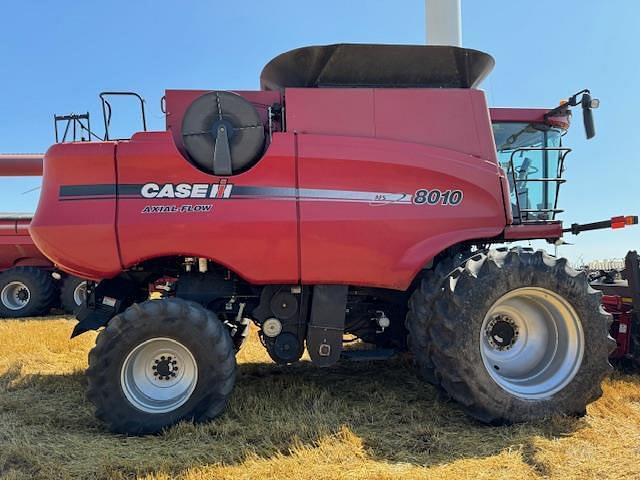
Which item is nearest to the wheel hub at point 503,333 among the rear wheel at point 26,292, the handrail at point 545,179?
the handrail at point 545,179

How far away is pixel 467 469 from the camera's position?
118 inches

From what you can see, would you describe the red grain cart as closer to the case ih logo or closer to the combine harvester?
the combine harvester

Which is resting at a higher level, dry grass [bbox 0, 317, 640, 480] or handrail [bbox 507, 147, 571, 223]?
handrail [bbox 507, 147, 571, 223]

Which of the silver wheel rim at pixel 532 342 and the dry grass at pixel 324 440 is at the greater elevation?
the silver wheel rim at pixel 532 342

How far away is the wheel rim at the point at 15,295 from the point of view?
35.9 ft

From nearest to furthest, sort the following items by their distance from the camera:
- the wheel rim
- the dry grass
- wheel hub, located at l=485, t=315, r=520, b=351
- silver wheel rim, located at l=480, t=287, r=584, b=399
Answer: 1. the dry grass
2. silver wheel rim, located at l=480, t=287, r=584, b=399
3. wheel hub, located at l=485, t=315, r=520, b=351
4. the wheel rim

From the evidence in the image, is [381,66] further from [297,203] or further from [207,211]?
[207,211]

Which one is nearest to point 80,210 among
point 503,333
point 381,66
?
point 381,66

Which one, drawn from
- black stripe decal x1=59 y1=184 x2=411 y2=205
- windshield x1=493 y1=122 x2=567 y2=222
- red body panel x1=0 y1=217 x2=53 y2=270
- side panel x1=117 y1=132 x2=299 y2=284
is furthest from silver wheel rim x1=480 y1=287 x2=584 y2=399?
red body panel x1=0 y1=217 x2=53 y2=270

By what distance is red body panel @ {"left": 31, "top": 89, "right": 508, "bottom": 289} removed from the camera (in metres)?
3.85

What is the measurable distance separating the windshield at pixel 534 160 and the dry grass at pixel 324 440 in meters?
1.77

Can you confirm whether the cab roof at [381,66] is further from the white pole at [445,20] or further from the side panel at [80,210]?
the white pole at [445,20]

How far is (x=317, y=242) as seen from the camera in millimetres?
3924

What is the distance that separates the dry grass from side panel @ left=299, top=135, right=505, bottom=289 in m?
1.08
